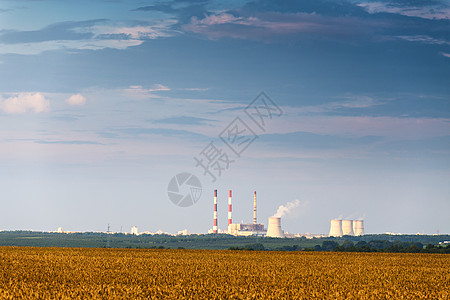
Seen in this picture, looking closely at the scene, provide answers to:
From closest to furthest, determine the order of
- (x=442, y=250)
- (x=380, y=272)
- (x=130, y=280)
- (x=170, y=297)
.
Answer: (x=170, y=297)
(x=130, y=280)
(x=380, y=272)
(x=442, y=250)

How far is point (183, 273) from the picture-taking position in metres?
45.7

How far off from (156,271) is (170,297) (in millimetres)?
17300

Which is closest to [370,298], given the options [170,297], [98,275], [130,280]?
[170,297]

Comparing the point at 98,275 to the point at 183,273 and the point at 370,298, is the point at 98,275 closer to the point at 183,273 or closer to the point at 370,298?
the point at 183,273

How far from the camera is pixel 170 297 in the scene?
98.5 ft

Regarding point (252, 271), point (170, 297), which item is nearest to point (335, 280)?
point (252, 271)

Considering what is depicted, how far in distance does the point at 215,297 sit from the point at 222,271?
1824 centimetres

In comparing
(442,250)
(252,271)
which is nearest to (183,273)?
(252,271)

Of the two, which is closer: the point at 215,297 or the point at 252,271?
the point at 215,297

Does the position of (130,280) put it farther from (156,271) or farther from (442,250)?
(442,250)

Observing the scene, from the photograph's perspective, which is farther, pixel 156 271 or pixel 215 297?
pixel 156 271

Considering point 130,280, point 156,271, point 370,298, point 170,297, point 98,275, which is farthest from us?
point 156,271

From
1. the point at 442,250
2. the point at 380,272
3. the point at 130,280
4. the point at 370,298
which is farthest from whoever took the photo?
the point at 442,250

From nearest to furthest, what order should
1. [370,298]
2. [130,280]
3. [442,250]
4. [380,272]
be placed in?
[370,298], [130,280], [380,272], [442,250]
